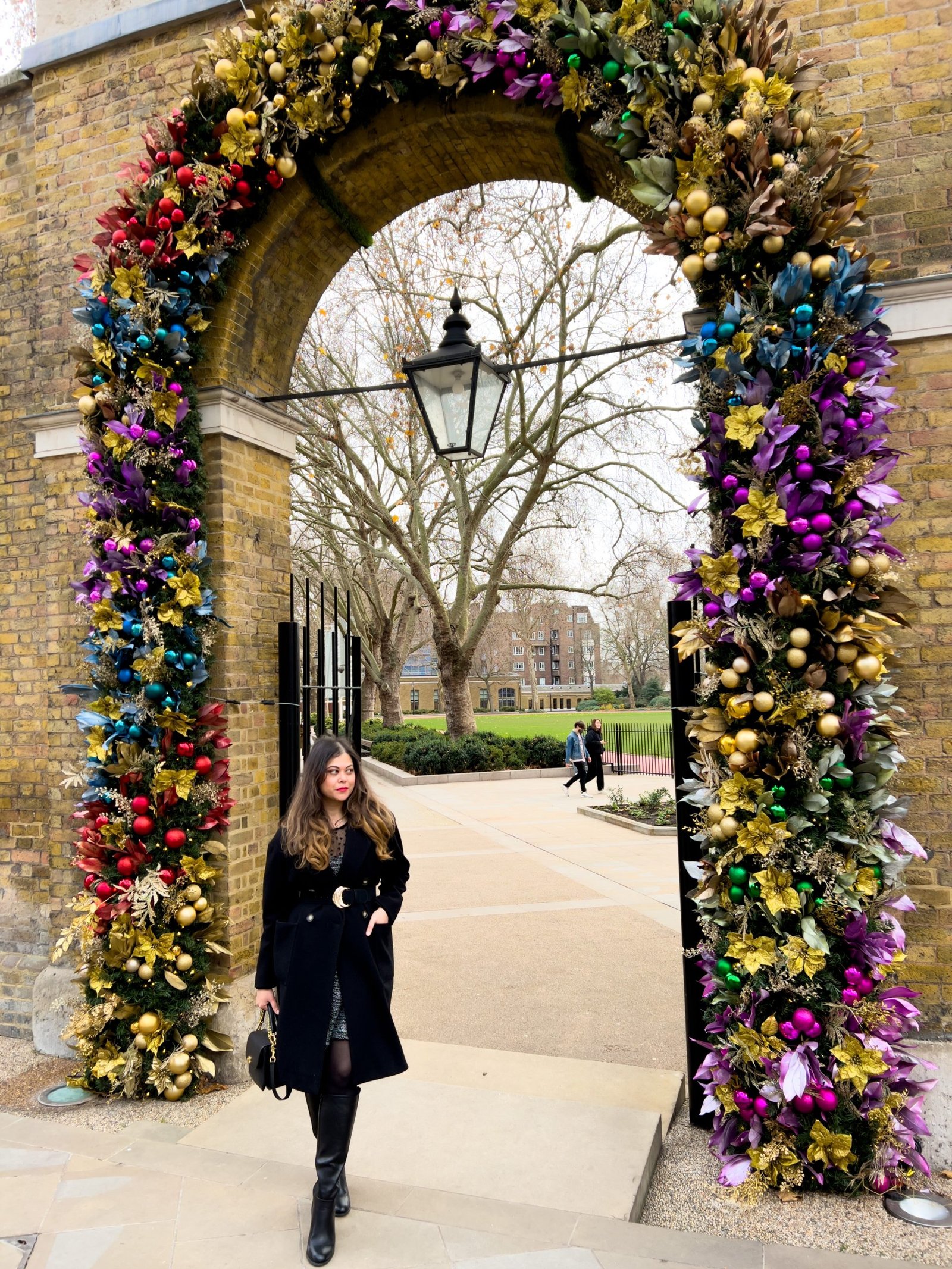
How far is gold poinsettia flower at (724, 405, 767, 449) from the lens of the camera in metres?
3.47

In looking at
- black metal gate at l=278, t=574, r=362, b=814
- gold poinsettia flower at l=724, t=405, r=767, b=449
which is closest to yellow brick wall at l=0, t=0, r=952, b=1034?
black metal gate at l=278, t=574, r=362, b=814

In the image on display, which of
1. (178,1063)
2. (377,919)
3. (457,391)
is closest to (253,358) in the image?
(457,391)

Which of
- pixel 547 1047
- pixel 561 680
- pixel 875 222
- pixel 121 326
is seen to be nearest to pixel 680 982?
pixel 547 1047

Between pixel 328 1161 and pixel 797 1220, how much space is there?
1.78 meters

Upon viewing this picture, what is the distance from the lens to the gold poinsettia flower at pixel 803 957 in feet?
11.0

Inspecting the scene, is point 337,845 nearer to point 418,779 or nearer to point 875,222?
point 875,222

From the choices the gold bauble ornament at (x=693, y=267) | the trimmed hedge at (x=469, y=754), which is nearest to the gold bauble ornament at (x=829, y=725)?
the gold bauble ornament at (x=693, y=267)

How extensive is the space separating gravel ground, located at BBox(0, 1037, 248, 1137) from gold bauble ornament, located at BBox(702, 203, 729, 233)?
465 cm

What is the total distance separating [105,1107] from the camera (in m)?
4.43

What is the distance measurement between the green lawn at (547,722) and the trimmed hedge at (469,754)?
8016 mm

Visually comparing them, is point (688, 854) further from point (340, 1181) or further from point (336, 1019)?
point (340, 1181)

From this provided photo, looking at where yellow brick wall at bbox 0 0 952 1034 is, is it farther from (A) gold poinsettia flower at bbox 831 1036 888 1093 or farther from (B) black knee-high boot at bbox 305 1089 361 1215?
(B) black knee-high boot at bbox 305 1089 361 1215

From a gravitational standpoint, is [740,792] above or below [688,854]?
above

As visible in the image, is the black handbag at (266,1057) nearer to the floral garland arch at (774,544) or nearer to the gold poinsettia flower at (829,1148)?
the floral garland arch at (774,544)
